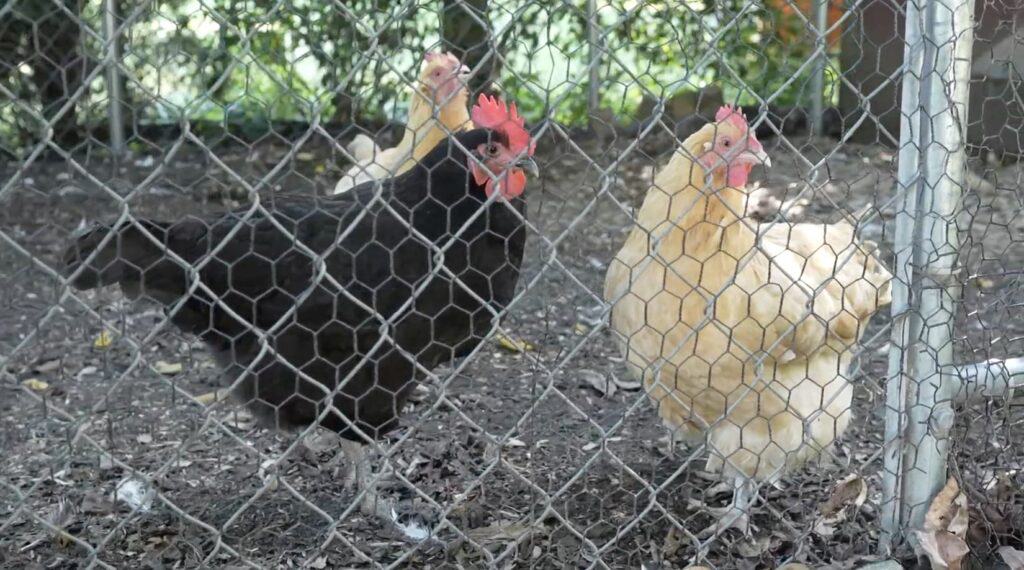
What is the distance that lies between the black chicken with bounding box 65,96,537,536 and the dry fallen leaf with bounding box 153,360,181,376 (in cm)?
96

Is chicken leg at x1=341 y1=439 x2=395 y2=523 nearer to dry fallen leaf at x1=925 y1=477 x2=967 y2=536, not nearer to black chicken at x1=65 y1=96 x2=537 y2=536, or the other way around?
black chicken at x1=65 y1=96 x2=537 y2=536

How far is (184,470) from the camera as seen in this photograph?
2.86 metres

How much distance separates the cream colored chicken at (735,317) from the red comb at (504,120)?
350 millimetres

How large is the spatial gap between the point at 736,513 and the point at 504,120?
3.74ft

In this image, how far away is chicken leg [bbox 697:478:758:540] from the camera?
2520 millimetres

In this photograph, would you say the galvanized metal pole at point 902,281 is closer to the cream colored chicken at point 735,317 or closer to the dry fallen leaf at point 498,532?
the cream colored chicken at point 735,317

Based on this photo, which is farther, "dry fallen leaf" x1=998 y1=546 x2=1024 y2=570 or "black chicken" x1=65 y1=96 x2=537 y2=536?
"black chicken" x1=65 y1=96 x2=537 y2=536

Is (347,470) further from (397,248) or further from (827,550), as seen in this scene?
(827,550)

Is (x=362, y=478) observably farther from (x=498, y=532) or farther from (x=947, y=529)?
(x=947, y=529)

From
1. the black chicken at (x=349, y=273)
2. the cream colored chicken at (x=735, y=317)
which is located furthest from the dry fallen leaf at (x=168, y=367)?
the cream colored chicken at (x=735, y=317)

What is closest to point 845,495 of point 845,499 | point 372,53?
point 845,499

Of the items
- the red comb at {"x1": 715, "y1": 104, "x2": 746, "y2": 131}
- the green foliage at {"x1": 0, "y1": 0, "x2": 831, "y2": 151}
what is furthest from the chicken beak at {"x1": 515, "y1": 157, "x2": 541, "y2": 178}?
the red comb at {"x1": 715, "y1": 104, "x2": 746, "y2": 131}

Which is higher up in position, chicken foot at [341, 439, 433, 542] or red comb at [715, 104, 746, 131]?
red comb at [715, 104, 746, 131]

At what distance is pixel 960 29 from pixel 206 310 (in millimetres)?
1809
